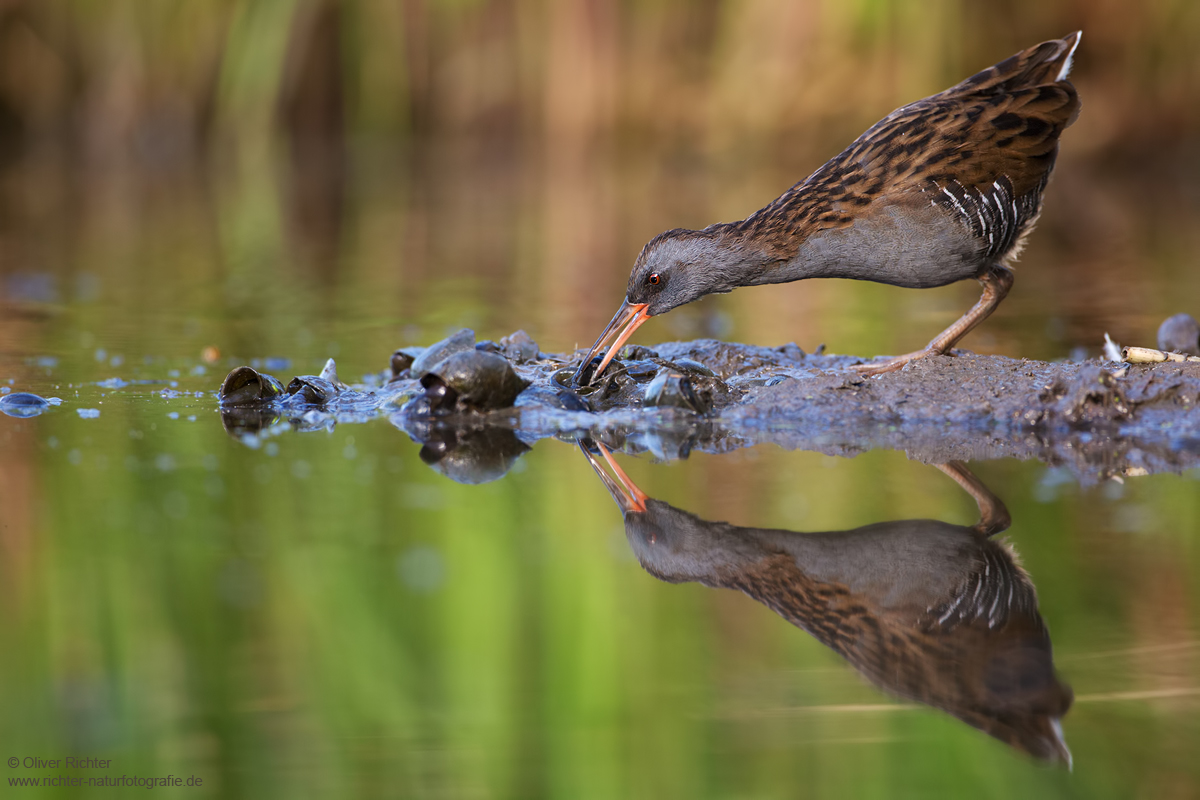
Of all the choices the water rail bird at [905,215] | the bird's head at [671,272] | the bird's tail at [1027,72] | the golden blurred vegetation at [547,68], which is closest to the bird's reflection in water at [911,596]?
the water rail bird at [905,215]

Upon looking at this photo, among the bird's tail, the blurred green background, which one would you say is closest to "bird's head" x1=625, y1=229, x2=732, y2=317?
the blurred green background

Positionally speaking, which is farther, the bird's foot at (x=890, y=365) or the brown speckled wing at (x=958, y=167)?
the bird's foot at (x=890, y=365)

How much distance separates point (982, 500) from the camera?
330cm

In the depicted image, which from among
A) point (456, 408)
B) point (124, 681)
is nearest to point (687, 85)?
point (456, 408)

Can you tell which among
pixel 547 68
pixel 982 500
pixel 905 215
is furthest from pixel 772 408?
pixel 547 68

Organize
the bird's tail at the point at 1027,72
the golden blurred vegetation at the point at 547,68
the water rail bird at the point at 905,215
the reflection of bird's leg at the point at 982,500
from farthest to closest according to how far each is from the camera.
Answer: the golden blurred vegetation at the point at 547,68 → the bird's tail at the point at 1027,72 → the water rail bird at the point at 905,215 → the reflection of bird's leg at the point at 982,500

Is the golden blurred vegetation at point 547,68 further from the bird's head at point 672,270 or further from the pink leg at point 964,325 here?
the bird's head at point 672,270

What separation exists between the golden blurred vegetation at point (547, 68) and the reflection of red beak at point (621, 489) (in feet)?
33.5

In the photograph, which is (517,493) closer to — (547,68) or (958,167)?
(958,167)

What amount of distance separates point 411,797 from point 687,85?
13868 millimetres

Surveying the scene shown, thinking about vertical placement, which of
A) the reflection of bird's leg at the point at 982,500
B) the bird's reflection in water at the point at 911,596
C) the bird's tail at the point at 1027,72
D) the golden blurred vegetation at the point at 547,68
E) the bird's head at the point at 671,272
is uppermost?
the golden blurred vegetation at the point at 547,68

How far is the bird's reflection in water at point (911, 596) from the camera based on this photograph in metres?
2.21

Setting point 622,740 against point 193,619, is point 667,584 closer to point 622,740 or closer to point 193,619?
point 622,740

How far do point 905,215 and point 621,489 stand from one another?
170 centimetres
